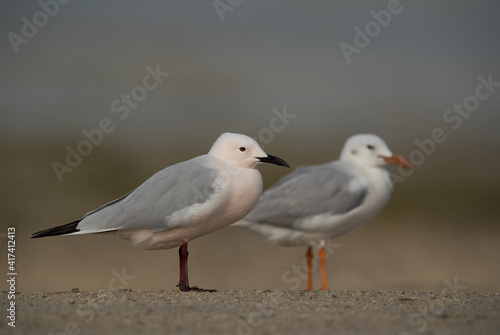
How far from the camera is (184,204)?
729 centimetres

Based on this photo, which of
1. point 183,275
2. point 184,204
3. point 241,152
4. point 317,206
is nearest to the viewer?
point 184,204

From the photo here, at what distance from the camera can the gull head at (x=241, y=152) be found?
25.0ft

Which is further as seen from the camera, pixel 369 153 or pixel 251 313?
pixel 369 153

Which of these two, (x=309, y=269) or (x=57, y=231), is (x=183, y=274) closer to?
(x=57, y=231)

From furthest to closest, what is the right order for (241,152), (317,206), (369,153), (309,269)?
1. (369,153)
2. (309,269)
3. (317,206)
4. (241,152)

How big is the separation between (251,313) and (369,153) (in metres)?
5.16

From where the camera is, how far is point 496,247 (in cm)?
1667

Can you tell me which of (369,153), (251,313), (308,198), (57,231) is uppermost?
(369,153)

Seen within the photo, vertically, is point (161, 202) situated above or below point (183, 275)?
above

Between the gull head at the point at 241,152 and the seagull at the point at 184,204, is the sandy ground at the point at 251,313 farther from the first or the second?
the gull head at the point at 241,152

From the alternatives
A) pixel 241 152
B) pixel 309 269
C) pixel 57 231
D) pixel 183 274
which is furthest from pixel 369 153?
pixel 57 231

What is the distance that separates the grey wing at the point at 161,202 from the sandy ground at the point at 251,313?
65 centimetres

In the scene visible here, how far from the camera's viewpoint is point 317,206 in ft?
32.2

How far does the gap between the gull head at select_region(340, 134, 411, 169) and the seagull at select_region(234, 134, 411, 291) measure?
175mm
